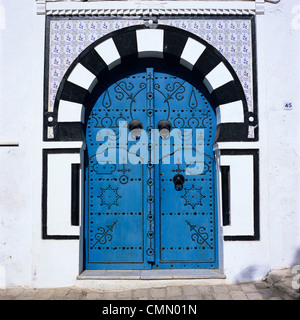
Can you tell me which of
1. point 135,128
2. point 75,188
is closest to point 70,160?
point 75,188

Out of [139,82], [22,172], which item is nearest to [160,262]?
[22,172]

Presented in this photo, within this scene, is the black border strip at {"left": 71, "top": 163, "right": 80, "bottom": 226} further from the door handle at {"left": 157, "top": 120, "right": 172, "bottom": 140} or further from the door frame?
the door handle at {"left": 157, "top": 120, "right": 172, "bottom": 140}

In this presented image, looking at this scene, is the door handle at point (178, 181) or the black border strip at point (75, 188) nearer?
the black border strip at point (75, 188)

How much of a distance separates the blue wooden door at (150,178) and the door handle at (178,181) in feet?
0.03

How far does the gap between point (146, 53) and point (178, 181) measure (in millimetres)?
1349

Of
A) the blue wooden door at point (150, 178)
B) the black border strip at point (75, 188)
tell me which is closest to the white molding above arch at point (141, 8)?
the blue wooden door at point (150, 178)

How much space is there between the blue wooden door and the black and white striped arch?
215 mm

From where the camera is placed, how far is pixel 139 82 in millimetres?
3744

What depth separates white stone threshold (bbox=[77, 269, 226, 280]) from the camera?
3.39m

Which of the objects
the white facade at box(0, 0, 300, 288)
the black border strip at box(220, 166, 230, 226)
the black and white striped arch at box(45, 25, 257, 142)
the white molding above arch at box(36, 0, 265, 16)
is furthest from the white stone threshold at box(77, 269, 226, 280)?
the white molding above arch at box(36, 0, 265, 16)

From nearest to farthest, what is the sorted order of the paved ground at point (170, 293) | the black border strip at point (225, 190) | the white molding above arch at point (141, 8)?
the paved ground at point (170, 293) → the black border strip at point (225, 190) → the white molding above arch at point (141, 8)

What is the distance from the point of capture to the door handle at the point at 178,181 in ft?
11.9

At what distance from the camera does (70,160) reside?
3.47 meters

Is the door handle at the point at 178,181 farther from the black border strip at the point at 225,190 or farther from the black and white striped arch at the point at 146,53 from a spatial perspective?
the black and white striped arch at the point at 146,53
